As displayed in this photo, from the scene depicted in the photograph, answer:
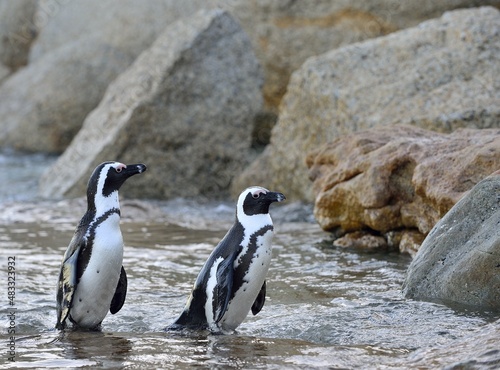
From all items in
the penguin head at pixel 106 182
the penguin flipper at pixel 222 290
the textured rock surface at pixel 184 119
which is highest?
the textured rock surface at pixel 184 119

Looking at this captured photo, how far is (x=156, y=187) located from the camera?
12.0m

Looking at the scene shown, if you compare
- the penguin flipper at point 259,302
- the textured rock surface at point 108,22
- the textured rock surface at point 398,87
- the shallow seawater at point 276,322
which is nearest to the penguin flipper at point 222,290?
the shallow seawater at point 276,322

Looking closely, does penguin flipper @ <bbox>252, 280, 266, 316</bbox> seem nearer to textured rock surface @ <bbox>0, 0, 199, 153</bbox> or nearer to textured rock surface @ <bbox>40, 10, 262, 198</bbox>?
textured rock surface @ <bbox>40, 10, 262, 198</bbox>

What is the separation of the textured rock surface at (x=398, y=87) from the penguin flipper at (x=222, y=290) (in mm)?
4080

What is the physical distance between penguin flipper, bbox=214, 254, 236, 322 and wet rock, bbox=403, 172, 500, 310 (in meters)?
1.17

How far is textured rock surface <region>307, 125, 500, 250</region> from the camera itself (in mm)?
6766

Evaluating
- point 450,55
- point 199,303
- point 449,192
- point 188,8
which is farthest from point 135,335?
point 188,8

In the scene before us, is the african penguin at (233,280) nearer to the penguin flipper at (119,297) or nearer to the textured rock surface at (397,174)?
the penguin flipper at (119,297)

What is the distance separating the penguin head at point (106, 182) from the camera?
18.5 ft

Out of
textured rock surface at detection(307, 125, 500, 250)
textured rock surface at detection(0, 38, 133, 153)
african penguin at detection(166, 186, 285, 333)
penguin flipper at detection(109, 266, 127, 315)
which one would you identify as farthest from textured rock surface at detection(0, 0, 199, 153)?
african penguin at detection(166, 186, 285, 333)

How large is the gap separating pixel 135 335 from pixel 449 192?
8.20 feet

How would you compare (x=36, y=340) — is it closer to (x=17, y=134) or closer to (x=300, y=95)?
(x=300, y=95)

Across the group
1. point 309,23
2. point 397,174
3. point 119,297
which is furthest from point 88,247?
point 309,23

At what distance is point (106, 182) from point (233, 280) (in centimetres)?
93
